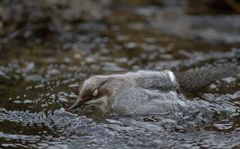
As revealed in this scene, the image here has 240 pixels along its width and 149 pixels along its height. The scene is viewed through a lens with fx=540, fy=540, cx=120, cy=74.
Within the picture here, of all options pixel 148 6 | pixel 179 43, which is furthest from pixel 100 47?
pixel 148 6

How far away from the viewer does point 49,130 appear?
3.89 m

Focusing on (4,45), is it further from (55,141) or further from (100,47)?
(55,141)

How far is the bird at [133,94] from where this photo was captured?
4047mm

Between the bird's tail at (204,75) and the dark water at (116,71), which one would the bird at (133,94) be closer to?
the dark water at (116,71)

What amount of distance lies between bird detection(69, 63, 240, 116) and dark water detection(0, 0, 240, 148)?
81 mm

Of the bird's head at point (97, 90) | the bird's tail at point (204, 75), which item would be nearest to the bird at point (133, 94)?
the bird's head at point (97, 90)

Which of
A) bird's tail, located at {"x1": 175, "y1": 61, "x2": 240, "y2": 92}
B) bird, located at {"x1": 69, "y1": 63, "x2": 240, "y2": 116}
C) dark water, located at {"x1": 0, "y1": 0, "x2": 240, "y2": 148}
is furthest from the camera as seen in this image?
bird's tail, located at {"x1": 175, "y1": 61, "x2": 240, "y2": 92}

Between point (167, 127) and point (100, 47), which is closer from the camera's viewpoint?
point (167, 127)

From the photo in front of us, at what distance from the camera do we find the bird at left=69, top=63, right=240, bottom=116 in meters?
4.05

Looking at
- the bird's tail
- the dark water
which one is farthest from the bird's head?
the bird's tail

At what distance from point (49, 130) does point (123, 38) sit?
11.6 ft

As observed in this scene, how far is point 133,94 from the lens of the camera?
4109mm

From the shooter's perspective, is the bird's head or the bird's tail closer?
the bird's head

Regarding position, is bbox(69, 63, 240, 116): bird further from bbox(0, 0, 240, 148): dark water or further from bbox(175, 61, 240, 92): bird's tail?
bbox(175, 61, 240, 92): bird's tail
